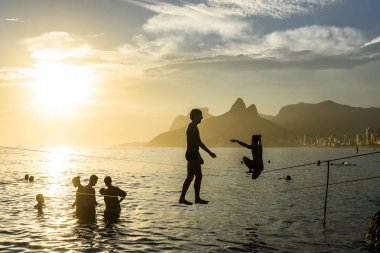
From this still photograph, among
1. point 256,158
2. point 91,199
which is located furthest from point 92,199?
point 256,158

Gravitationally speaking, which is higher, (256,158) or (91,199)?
(256,158)

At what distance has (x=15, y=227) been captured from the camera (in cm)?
2620

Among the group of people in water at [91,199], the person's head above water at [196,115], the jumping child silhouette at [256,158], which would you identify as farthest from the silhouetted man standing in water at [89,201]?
the person's head above water at [196,115]

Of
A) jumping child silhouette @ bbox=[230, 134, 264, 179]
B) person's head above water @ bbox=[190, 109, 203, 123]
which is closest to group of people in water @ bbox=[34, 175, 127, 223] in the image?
jumping child silhouette @ bbox=[230, 134, 264, 179]

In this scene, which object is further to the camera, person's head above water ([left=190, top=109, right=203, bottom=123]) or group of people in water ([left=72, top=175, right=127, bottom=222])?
group of people in water ([left=72, top=175, right=127, bottom=222])

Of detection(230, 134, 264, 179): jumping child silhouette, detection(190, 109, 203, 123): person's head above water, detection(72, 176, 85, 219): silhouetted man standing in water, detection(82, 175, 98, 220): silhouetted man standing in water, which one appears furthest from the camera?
detection(72, 176, 85, 219): silhouetted man standing in water

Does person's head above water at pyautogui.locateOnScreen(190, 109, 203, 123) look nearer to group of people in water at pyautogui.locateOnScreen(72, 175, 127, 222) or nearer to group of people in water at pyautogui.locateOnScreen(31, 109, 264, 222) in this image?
group of people in water at pyautogui.locateOnScreen(31, 109, 264, 222)

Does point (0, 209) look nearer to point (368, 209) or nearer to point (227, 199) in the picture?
point (227, 199)

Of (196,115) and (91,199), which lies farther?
(91,199)

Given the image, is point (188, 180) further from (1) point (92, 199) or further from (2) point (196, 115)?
(1) point (92, 199)

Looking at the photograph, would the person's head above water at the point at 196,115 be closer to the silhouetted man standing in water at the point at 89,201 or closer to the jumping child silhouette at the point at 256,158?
the jumping child silhouette at the point at 256,158

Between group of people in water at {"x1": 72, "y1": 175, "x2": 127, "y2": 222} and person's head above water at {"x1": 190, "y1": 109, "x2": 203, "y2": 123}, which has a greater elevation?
person's head above water at {"x1": 190, "y1": 109, "x2": 203, "y2": 123}

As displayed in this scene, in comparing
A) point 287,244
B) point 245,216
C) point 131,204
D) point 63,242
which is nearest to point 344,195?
point 245,216

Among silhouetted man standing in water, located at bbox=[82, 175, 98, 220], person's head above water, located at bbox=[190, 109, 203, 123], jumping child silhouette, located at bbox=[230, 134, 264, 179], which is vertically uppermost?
person's head above water, located at bbox=[190, 109, 203, 123]
